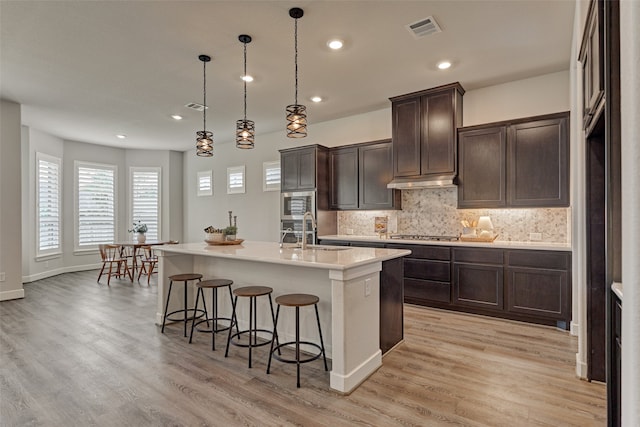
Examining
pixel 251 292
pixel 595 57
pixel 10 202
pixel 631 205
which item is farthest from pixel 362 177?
pixel 10 202

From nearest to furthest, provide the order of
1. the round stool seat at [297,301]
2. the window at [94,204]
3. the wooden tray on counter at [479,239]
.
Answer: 1. the round stool seat at [297,301]
2. the wooden tray on counter at [479,239]
3. the window at [94,204]

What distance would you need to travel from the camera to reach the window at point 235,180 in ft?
25.5

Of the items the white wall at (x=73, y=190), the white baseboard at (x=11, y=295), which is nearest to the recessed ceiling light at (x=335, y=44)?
the white baseboard at (x=11, y=295)

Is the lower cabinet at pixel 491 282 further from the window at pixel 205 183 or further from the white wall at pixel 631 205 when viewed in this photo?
the window at pixel 205 183

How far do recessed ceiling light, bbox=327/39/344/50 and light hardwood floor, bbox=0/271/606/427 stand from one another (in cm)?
→ 308

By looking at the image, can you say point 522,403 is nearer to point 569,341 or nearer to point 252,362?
point 569,341

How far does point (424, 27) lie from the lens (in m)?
3.24

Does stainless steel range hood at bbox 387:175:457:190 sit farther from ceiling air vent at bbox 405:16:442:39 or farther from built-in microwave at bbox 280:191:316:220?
ceiling air vent at bbox 405:16:442:39

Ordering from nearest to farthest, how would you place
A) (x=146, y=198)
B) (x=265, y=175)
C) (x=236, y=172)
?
1. (x=265, y=175)
2. (x=236, y=172)
3. (x=146, y=198)

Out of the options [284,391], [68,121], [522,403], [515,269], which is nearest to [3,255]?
[68,121]

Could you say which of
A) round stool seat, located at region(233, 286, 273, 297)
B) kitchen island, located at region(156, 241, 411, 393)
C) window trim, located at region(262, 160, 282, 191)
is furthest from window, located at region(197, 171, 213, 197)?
round stool seat, located at region(233, 286, 273, 297)

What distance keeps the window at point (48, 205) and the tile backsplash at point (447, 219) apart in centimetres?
603

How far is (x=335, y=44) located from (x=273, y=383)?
320cm

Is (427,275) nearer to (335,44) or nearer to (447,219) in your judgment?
(447,219)
